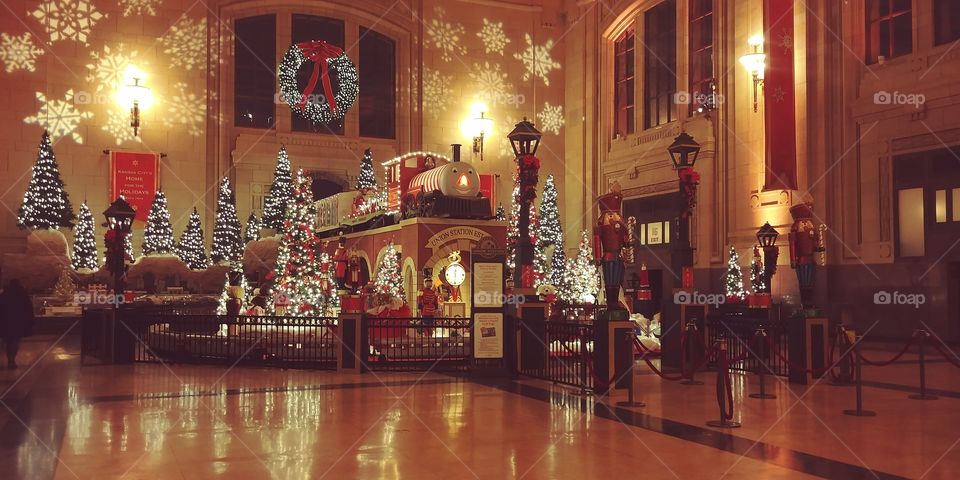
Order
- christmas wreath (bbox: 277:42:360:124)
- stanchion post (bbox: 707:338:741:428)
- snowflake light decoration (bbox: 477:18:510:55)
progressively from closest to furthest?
stanchion post (bbox: 707:338:741:428)
christmas wreath (bbox: 277:42:360:124)
snowflake light decoration (bbox: 477:18:510:55)

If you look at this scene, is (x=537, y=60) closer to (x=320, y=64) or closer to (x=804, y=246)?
(x=320, y=64)

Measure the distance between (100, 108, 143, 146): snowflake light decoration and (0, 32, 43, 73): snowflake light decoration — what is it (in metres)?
2.56

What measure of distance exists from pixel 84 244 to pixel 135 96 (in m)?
4.87

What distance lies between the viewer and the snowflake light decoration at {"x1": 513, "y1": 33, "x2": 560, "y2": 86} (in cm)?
3225

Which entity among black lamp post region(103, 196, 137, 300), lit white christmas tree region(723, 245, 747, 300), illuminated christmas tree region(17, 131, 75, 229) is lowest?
lit white christmas tree region(723, 245, 747, 300)

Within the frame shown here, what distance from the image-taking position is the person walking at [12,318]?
1428 centimetres

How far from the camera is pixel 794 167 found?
814 inches

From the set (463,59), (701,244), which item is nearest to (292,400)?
(701,244)

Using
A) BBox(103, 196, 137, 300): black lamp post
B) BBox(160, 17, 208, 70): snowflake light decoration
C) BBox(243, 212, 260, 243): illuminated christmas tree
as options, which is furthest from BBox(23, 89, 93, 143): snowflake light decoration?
BBox(103, 196, 137, 300): black lamp post

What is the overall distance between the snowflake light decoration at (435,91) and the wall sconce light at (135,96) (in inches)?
366

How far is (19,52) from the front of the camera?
85.5 feet

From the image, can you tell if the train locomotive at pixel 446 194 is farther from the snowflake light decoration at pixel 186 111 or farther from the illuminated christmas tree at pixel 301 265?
the snowflake light decoration at pixel 186 111

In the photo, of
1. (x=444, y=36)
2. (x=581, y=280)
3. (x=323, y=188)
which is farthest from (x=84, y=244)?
(x=581, y=280)

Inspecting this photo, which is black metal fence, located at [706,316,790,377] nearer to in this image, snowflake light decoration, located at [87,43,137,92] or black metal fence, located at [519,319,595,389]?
black metal fence, located at [519,319,595,389]
